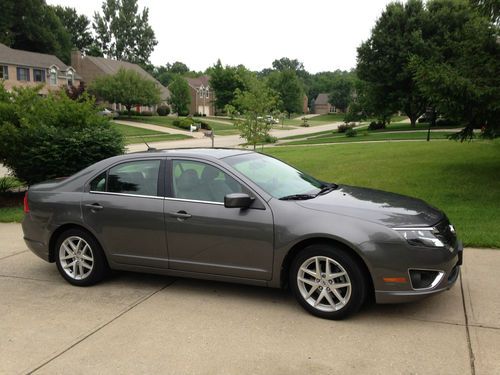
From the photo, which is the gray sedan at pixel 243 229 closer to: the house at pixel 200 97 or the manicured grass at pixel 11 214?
the manicured grass at pixel 11 214

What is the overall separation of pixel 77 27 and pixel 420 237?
107240 mm

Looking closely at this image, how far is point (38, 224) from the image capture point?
5441 mm

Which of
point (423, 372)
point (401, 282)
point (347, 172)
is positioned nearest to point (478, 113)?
point (347, 172)

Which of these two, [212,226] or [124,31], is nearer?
[212,226]

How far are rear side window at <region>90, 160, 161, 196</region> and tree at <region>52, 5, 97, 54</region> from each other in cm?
10135

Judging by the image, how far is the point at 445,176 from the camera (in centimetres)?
1101

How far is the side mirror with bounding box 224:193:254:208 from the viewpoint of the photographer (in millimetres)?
4340

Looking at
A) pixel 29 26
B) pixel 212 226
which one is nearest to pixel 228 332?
pixel 212 226

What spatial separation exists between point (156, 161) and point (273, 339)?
229 centimetres

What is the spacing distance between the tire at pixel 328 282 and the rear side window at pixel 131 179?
1.74 meters

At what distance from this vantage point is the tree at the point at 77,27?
9744 centimetres

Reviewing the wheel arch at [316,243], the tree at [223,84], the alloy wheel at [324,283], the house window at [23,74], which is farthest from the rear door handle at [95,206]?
the tree at [223,84]

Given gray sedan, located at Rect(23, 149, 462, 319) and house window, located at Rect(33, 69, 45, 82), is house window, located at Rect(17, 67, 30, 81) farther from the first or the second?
gray sedan, located at Rect(23, 149, 462, 319)

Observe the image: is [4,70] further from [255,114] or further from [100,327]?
[100,327]
